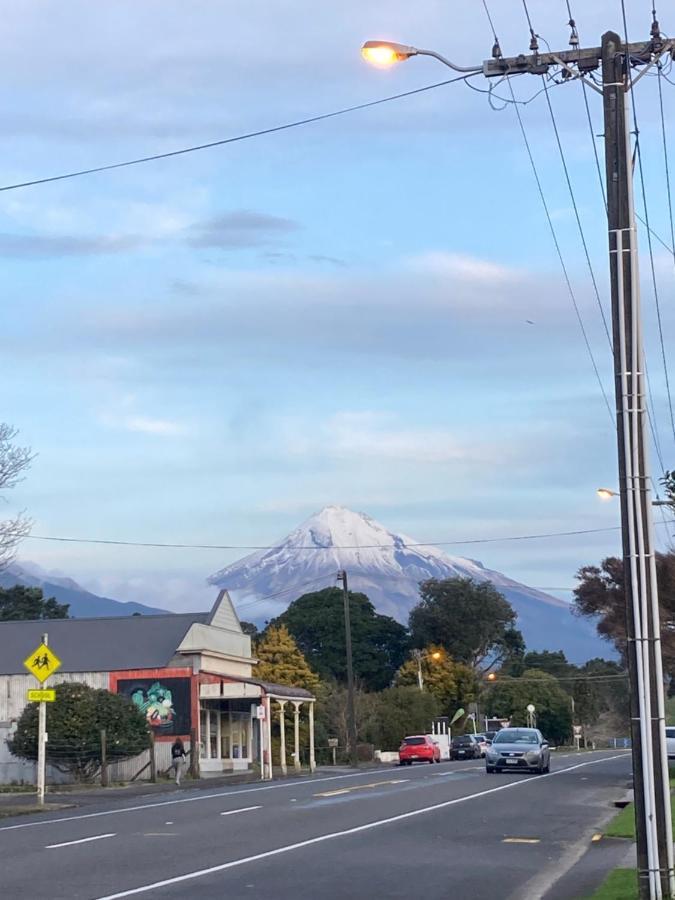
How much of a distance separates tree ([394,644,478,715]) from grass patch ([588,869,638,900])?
7674 centimetres

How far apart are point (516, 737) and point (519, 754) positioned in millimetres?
1823

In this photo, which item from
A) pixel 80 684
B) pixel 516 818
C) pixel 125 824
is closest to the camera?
pixel 125 824

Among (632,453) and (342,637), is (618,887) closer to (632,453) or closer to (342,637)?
(632,453)

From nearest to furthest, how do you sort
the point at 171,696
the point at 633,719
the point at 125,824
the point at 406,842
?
the point at 633,719
the point at 406,842
the point at 125,824
the point at 171,696

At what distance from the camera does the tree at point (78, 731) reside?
136ft

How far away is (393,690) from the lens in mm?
79125

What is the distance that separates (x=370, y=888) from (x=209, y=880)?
1.73 metres

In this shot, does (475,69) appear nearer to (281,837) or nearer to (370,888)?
(370,888)

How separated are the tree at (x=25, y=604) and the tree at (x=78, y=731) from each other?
130ft

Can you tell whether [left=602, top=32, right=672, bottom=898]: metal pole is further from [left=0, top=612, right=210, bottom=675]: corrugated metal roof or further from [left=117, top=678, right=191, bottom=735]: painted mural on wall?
[left=0, top=612, right=210, bottom=675]: corrugated metal roof

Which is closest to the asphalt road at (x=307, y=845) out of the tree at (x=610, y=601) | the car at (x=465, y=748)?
the tree at (x=610, y=601)

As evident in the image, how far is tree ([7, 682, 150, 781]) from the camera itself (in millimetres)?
41500

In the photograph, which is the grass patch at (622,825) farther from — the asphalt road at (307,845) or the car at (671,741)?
the car at (671,741)

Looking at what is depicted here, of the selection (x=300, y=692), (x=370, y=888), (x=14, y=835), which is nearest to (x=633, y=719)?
(x=370, y=888)
